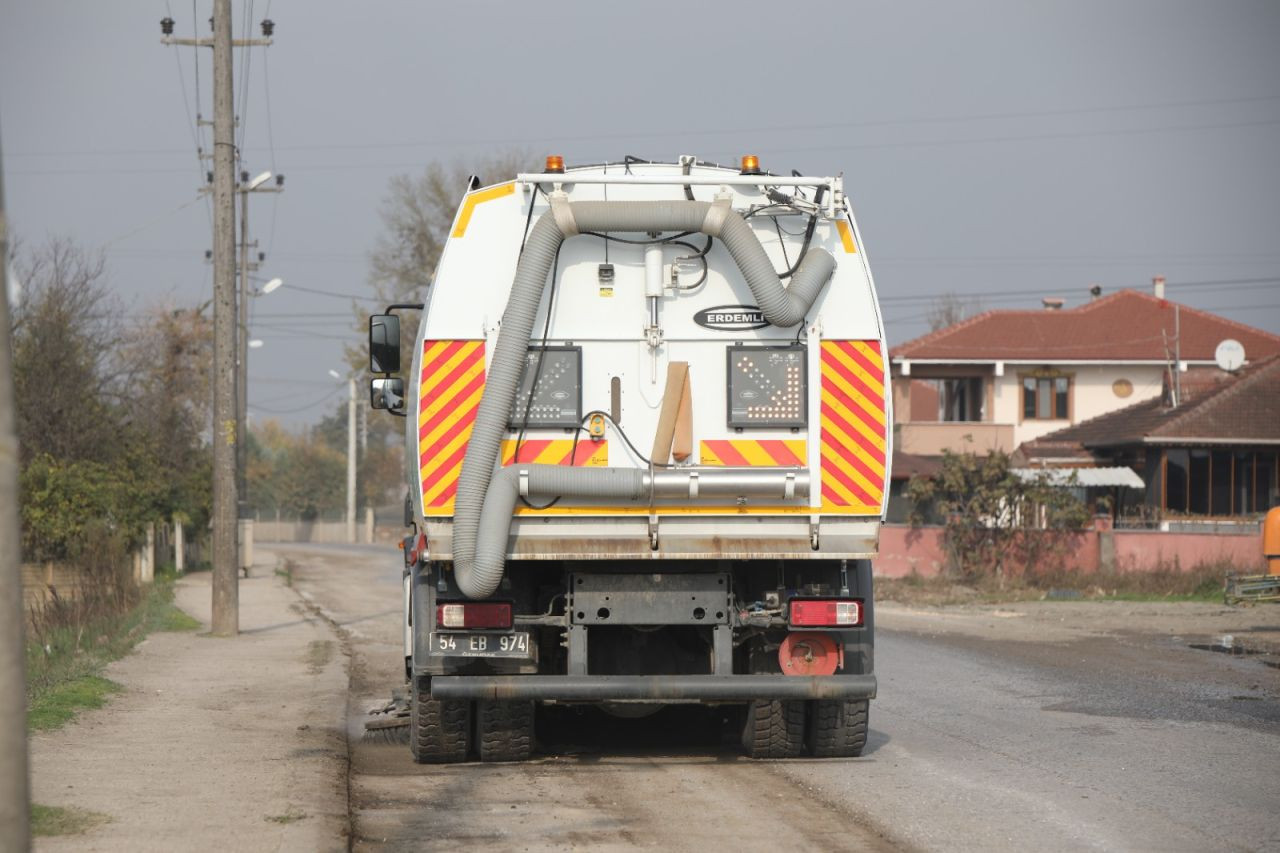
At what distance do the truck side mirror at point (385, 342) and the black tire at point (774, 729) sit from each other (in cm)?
310

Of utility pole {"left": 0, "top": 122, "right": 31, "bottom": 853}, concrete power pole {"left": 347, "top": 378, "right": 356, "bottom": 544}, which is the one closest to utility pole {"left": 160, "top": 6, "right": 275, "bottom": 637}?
utility pole {"left": 0, "top": 122, "right": 31, "bottom": 853}

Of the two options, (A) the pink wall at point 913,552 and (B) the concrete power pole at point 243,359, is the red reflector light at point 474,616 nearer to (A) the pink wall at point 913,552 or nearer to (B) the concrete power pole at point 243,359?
(A) the pink wall at point 913,552

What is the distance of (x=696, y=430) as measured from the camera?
28.8 feet

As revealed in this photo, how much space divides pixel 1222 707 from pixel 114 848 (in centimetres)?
909

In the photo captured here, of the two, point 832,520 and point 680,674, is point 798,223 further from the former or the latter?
point 680,674

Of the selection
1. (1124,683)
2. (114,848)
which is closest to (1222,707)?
(1124,683)

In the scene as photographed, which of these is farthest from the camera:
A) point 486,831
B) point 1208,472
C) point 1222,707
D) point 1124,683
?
point 1208,472

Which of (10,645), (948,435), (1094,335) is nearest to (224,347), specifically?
(10,645)

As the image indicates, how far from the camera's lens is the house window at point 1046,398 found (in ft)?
154

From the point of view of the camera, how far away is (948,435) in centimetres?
4638

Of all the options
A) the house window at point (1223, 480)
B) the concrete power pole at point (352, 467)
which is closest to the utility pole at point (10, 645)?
the house window at point (1223, 480)

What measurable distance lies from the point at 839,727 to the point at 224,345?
11824 mm

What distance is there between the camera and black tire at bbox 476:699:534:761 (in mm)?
9312

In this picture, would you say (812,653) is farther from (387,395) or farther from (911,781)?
(387,395)
